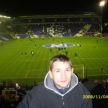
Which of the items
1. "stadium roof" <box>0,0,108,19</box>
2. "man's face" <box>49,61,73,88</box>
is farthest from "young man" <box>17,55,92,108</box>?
"stadium roof" <box>0,0,108,19</box>

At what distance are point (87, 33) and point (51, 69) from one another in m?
54.2

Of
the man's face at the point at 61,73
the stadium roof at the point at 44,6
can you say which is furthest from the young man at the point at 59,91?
the stadium roof at the point at 44,6

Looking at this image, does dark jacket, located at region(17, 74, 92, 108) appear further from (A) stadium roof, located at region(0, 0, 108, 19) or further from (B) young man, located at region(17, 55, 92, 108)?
(A) stadium roof, located at region(0, 0, 108, 19)

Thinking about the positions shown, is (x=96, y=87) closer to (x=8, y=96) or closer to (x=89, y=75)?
(x=8, y=96)

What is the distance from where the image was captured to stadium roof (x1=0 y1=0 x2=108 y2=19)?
1861 inches

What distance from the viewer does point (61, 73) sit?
2719 mm

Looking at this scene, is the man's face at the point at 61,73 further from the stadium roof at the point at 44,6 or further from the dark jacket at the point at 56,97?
the stadium roof at the point at 44,6

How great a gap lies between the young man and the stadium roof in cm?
4300

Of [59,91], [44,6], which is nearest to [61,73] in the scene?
[59,91]

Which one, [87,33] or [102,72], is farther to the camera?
[87,33]

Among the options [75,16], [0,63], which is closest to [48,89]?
[0,63]

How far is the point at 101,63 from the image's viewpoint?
2409 cm

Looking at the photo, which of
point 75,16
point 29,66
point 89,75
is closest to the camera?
point 89,75

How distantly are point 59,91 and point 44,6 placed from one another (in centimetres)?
4811
